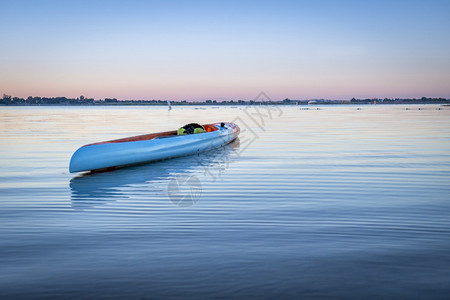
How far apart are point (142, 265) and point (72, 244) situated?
1.43 metres

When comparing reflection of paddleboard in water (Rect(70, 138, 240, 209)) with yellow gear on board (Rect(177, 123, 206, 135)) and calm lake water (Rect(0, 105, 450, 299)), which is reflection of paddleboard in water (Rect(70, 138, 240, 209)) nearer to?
calm lake water (Rect(0, 105, 450, 299))

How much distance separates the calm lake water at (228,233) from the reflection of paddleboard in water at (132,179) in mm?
42

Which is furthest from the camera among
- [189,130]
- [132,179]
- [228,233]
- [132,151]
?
[189,130]

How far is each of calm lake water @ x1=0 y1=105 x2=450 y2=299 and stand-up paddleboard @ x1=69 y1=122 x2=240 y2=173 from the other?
1.59 feet

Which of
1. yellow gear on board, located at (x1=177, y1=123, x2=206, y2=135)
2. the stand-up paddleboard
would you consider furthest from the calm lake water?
yellow gear on board, located at (x1=177, y1=123, x2=206, y2=135)

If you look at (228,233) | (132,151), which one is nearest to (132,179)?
(132,151)

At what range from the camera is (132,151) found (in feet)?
Answer: 47.0

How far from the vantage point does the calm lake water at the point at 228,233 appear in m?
4.66

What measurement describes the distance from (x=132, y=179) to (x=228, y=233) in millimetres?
6061

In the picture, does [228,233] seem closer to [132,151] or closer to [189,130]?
[132,151]

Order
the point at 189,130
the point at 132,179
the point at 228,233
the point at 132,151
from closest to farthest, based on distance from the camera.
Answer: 1. the point at 228,233
2. the point at 132,179
3. the point at 132,151
4. the point at 189,130

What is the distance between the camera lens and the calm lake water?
183 inches

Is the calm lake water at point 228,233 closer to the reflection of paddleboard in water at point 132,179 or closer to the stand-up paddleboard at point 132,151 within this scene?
the reflection of paddleboard in water at point 132,179

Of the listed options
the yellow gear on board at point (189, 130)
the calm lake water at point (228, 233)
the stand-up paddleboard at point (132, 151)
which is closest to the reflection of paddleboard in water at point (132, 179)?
the calm lake water at point (228, 233)
